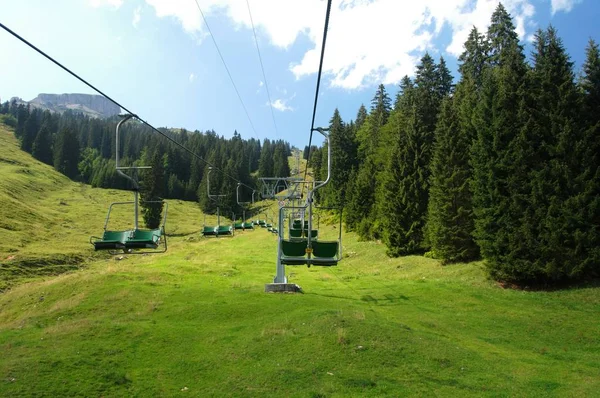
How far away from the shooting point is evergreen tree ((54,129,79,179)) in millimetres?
133250

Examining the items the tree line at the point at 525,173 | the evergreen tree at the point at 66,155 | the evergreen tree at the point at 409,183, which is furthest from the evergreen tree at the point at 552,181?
the evergreen tree at the point at 66,155

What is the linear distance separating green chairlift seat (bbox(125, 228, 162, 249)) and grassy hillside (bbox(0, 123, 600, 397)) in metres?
4.50

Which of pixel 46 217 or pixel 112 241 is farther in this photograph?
pixel 46 217

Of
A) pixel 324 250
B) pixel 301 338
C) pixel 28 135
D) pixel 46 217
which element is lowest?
pixel 301 338

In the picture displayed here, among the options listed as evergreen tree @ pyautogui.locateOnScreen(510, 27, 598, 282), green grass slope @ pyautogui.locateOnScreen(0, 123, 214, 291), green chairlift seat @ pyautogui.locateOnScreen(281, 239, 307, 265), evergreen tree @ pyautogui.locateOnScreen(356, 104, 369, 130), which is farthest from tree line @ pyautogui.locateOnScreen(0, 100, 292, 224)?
green chairlift seat @ pyautogui.locateOnScreen(281, 239, 307, 265)

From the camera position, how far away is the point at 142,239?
49.1 ft

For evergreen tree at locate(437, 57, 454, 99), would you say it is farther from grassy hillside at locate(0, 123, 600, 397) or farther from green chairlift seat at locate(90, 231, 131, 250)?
green chairlift seat at locate(90, 231, 131, 250)

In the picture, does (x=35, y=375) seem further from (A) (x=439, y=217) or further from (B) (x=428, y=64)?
(B) (x=428, y=64)

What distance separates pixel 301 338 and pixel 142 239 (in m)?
7.48

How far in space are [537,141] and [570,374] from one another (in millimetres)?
15980

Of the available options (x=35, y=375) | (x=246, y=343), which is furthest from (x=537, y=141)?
(x=35, y=375)

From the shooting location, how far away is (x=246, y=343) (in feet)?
56.2

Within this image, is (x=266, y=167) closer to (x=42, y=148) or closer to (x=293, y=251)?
(x=42, y=148)

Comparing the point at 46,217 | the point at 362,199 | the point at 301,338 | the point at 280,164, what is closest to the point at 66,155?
the point at 46,217
